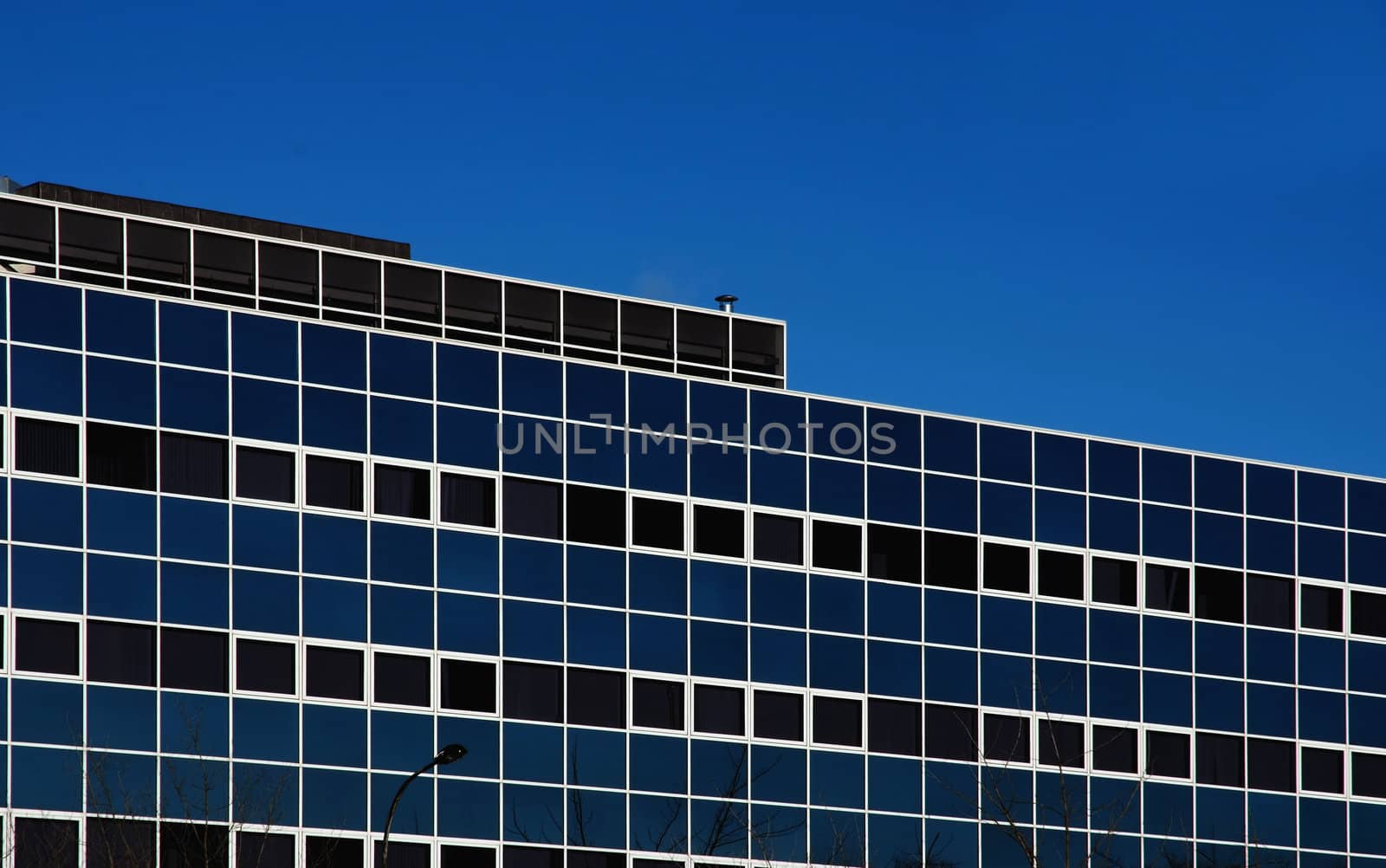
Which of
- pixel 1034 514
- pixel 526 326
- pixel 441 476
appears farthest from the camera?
pixel 1034 514

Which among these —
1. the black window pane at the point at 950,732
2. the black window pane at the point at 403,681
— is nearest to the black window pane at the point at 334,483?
the black window pane at the point at 403,681

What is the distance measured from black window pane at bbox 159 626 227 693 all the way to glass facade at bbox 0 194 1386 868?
7cm

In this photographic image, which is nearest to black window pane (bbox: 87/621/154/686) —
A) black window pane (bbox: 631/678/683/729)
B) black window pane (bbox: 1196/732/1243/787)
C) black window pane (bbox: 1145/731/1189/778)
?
black window pane (bbox: 631/678/683/729)

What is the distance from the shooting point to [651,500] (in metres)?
57.3

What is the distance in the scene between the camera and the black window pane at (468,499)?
54.7 metres

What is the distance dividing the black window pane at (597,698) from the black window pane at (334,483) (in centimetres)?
714

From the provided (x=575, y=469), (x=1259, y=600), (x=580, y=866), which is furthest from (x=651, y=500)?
(x=1259, y=600)

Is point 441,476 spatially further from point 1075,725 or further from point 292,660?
point 1075,725

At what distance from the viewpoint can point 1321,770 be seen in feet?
217

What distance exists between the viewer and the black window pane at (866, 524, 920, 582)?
60.1 meters

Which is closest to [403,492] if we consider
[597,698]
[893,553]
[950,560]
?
[597,698]

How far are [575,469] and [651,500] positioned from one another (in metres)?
2.33

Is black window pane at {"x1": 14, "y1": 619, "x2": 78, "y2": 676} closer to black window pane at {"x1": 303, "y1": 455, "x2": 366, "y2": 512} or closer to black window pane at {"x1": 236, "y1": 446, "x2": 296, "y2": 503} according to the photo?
black window pane at {"x1": 236, "y1": 446, "x2": 296, "y2": 503}

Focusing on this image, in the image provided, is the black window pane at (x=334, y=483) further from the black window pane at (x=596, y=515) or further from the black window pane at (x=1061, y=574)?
the black window pane at (x=1061, y=574)
